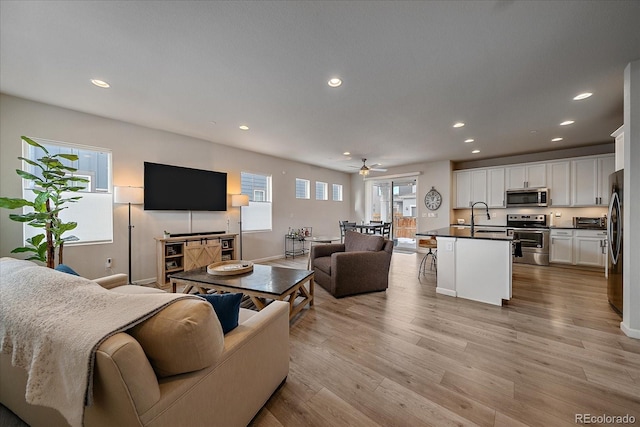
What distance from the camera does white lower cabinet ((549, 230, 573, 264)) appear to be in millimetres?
5012

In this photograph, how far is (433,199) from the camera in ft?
22.5

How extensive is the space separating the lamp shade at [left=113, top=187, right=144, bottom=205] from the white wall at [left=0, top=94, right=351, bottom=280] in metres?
0.30

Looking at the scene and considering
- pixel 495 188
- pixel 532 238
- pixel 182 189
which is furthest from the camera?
pixel 495 188

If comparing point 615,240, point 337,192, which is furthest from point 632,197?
point 337,192

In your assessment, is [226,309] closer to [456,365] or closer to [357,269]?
[456,365]

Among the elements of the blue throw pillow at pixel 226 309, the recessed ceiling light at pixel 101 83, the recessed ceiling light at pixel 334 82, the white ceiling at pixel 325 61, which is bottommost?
the blue throw pillow at pixel 226 309

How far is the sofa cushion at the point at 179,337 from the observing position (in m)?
0.91

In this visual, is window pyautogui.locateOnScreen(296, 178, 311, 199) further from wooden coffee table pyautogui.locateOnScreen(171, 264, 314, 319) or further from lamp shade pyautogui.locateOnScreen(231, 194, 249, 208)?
wooden coffee table pyautogui.locateOnScreen(171, 264, 314, 319)

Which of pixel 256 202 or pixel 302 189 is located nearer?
pixel 256 202

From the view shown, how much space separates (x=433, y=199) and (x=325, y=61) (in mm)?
5703

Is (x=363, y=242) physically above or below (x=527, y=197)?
below

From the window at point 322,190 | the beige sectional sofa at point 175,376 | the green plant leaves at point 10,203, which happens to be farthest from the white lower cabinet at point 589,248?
the green plant leaves at point 10,203

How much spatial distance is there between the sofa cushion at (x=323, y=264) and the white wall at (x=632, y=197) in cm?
313

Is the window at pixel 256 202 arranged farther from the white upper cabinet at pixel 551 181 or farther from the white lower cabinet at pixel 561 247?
the white lower cabinet at pixel 561 247
